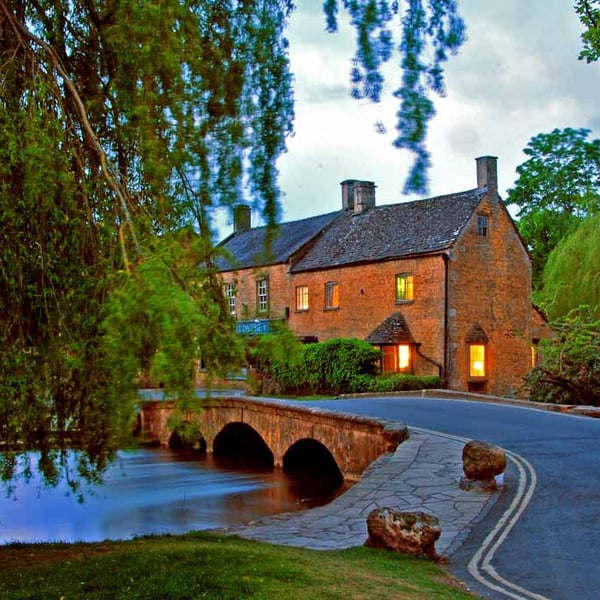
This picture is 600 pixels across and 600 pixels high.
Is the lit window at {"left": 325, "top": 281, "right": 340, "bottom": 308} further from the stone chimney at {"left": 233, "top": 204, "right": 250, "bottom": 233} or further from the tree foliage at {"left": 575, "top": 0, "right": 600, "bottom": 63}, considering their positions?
the stone chimney at {"left": 233, "top": 204, "right": 250, "bottom": 233}

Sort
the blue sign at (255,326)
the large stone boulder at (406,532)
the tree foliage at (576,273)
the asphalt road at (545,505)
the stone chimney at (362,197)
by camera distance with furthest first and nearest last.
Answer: the stone chimney at (362,197)
the tree foliage at (576,273)
the large stone boulder at (406,532)
the asphalt road at (545,505)
the blue sign at (255,326)

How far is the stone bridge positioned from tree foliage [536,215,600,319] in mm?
11856

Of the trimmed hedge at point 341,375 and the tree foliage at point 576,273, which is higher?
the tree foliage at point 576,273

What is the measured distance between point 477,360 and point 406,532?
2507 centimetres

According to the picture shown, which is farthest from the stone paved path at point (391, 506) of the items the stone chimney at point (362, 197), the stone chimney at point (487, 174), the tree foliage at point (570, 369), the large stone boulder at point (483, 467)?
the stone chimney at point (362, 197)

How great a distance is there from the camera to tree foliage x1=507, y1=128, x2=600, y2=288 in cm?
4212

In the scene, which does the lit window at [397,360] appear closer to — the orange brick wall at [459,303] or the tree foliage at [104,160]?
the orange brick wall at [459,303]

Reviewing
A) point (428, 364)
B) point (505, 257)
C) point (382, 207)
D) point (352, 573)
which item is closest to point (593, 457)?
point (352, 573)

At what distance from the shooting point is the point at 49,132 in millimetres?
5023

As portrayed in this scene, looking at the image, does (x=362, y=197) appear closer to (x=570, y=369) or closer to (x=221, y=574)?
(x=570, y=369)

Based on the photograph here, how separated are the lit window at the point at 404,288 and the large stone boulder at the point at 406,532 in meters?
24.5

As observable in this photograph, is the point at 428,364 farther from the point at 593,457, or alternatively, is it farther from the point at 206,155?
the point at 206,155

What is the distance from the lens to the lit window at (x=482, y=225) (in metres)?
33.0

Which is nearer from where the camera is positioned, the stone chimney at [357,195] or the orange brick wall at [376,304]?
the orange brick wall at [376,304]
